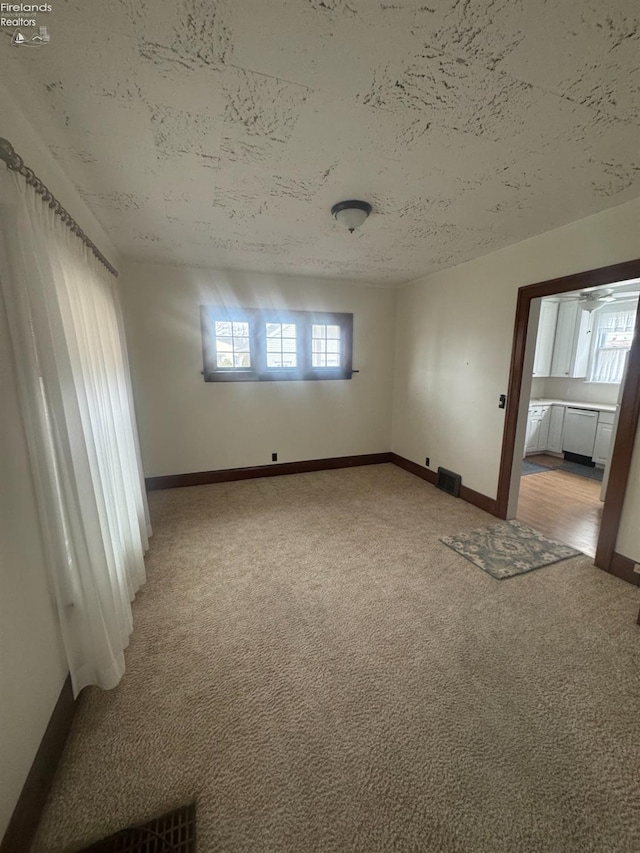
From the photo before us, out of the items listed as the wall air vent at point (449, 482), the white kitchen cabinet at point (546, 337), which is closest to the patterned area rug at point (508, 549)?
the wall air vent at point (449, 482)

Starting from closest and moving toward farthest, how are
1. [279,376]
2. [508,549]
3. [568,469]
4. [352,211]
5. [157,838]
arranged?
[157,838] → [352,211] → [508,549] → [279,376] → [568,469]

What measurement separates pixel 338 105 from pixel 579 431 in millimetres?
5122

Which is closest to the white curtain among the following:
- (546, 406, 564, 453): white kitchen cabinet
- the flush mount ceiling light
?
the flush mount ceiling light

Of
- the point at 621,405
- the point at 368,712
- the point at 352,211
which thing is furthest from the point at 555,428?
the point at 368,712

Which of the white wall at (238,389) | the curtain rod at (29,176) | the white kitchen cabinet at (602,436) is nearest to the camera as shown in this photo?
the curtain rod at (29,176)

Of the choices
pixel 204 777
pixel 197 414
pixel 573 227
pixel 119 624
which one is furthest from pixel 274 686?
pixel 573 227

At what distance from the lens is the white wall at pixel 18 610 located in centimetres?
99

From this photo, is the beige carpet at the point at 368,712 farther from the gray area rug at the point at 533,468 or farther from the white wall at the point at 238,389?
the gray area rug at the point at 533,468

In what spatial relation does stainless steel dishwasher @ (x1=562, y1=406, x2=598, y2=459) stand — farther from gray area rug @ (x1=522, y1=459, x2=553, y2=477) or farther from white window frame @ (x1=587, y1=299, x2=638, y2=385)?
white window frame @ (x1=587, y1=299, x2=638, y2=385)

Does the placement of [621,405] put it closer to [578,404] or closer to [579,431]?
[579,431]

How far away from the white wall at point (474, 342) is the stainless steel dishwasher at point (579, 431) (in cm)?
235

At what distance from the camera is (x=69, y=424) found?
52.5 inches

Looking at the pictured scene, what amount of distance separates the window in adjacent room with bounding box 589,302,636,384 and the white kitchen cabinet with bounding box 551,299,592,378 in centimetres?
12

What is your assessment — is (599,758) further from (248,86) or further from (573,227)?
(573,227)
